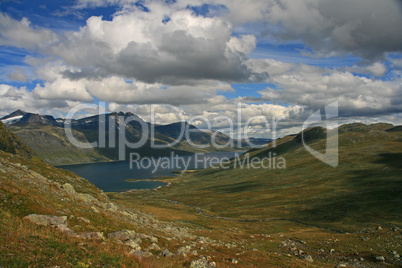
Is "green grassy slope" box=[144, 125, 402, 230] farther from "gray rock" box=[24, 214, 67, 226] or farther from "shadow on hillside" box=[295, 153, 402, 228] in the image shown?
"gray rock" box=[24, 214, 67, 226]

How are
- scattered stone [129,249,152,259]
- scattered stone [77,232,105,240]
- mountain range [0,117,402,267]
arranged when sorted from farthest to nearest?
scattered stone [77,232,105,240] → scattered stone [129,249,152,259] → mountain range [0,117,402,267]

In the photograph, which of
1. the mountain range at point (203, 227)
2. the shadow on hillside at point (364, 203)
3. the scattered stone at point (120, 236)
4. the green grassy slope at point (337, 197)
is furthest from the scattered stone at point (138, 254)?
the shadow on hillside at point (364, 203)

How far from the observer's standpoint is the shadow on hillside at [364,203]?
75875mm

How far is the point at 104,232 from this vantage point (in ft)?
89.0

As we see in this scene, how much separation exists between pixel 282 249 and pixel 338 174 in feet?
413

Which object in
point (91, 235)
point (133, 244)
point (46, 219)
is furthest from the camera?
point (133, 244)

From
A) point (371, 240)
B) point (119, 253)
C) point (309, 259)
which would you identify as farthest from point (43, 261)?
point (371, 240)

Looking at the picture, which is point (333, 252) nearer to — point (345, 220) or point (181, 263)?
point (181, 263)

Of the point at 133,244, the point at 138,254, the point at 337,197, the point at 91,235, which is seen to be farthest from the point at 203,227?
the point at 337,197

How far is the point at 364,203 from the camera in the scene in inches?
3497

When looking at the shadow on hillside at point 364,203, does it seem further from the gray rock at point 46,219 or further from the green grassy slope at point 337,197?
the gray rock at point 46,219

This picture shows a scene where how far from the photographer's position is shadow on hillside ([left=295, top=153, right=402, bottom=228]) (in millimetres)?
75875

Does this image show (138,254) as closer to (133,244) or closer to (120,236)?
(133,244)

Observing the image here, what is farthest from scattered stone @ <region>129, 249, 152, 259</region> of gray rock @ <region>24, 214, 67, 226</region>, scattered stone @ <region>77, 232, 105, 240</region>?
gray rock @ <region>24, 214, 67, 226</region>
